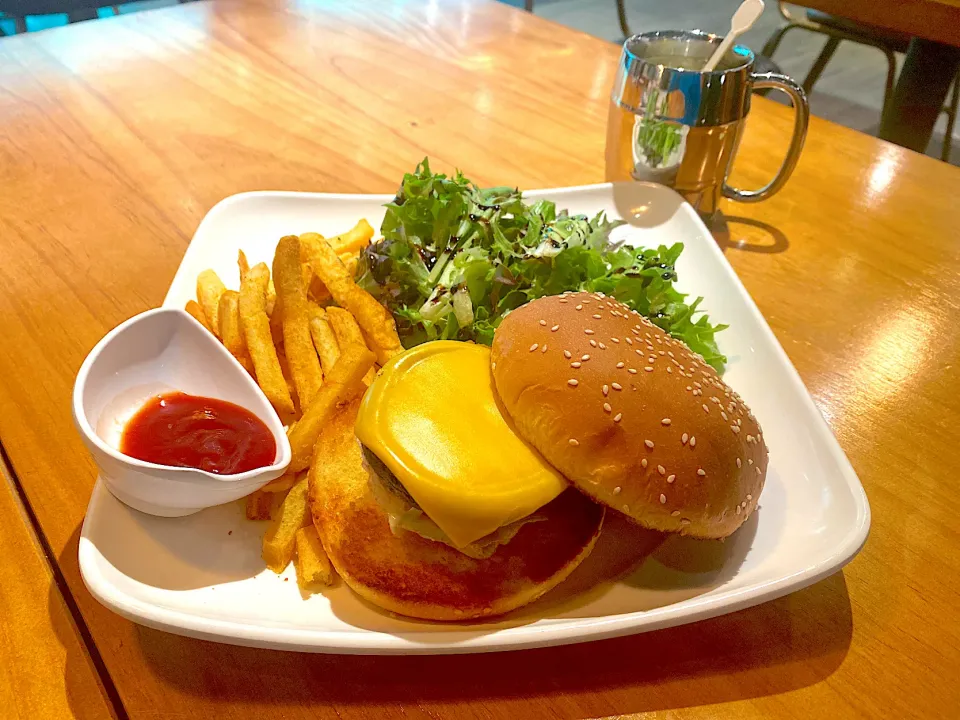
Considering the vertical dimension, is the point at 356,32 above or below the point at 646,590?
above

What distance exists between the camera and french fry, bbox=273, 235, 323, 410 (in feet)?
6.19

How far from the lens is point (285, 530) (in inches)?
61.1

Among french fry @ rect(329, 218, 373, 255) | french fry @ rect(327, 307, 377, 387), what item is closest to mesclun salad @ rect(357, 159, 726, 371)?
french fry @ rect(329, 218, 373, 255)

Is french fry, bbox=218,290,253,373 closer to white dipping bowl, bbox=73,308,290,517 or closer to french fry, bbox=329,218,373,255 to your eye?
white dipping bowl, bbox=73,308,290,517

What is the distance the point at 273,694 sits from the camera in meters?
1.33

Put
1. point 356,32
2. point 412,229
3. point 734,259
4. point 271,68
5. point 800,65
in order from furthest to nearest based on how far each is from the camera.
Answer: point 800,65 → point 356,32 → point 271,68 → point 734,259 → point 412,229

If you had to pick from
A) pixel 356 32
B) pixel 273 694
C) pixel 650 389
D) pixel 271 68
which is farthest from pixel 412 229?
pixel 356 32

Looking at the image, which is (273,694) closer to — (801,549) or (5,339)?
(801,549)

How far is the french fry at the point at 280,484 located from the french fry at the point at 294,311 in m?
0.27

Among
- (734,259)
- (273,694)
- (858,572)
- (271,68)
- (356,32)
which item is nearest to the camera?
(273,694)

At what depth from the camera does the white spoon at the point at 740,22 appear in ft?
7.81

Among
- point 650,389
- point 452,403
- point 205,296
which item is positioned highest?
point 650,389

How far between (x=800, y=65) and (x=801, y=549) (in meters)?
9.14

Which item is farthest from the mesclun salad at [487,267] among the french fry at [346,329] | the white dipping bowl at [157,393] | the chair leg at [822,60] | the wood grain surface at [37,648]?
the chair leg at [822,60]
